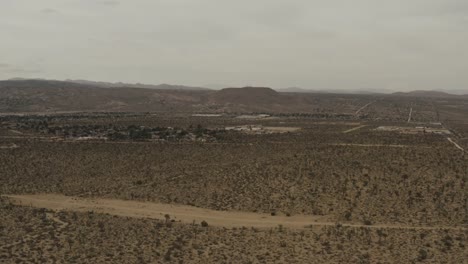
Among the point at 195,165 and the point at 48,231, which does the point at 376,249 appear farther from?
the point at 195,165

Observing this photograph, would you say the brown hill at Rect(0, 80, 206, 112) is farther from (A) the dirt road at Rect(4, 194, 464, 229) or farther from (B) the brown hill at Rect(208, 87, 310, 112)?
(A) the dirt road at Rect(4, 194, 464, 229)

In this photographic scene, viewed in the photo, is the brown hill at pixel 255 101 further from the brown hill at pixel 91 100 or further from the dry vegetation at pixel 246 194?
the dry vegetation at pixel 246 194

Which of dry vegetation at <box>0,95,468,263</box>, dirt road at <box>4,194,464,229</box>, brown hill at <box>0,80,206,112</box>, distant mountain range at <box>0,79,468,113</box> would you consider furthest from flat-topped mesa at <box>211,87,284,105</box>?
dirt road at <box>4,194,464,229</box>

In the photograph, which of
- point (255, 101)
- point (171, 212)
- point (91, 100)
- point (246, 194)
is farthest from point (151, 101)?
point (171, 212)

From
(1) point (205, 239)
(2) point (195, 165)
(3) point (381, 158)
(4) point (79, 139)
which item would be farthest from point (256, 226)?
(4) point (79, 139)

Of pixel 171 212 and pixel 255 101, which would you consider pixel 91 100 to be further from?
pixel 171 212

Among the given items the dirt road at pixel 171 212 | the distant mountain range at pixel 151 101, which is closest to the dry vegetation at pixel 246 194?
the dirt road at pixel 171 212
